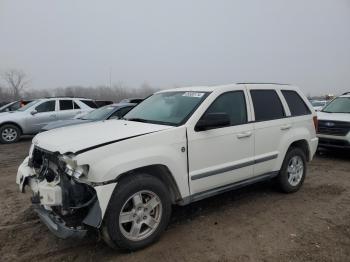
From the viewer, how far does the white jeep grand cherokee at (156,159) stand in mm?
3404

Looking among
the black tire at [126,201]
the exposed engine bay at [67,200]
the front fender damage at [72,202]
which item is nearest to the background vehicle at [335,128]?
the black tire at [126,201]

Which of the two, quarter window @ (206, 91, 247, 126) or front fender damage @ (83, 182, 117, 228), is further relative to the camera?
quarter window @ (206, 91, 247, 126)

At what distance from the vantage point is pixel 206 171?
423 centimetres

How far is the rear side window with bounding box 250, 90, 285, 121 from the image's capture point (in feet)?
16.7

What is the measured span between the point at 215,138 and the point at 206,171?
1.44 feet

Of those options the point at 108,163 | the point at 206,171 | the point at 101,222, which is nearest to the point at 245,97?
the point at 206,171

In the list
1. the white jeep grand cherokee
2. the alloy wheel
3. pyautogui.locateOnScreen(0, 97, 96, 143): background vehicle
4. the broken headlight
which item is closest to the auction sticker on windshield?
the white jeep grand cherokee

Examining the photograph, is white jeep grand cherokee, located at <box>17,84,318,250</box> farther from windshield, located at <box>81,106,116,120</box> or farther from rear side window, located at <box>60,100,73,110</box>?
rear side window, located at <box>60,100,73,110</box>

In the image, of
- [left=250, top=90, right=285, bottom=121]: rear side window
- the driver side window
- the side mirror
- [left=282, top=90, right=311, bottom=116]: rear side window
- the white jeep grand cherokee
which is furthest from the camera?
the driver side window

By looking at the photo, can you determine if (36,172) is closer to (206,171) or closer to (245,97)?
(206,171)

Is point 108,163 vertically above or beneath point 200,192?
above

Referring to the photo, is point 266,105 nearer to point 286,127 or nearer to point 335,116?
point 286,127

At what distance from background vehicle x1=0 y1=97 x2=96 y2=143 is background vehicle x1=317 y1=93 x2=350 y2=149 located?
8.94 m

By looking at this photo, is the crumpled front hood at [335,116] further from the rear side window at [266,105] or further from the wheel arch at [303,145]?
the rear side window at [266,105]
